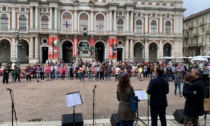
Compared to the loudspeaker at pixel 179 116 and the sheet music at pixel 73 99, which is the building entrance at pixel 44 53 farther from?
the sheet music at pixel 73 99

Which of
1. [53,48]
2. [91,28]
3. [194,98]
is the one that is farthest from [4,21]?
[194,98]

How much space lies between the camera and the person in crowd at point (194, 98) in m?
5.81

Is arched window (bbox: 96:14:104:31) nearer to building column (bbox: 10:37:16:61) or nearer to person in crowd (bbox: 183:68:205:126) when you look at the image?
building column (bbox: 10:37:16:61)

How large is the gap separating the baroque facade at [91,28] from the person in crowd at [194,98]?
42346 millimetres

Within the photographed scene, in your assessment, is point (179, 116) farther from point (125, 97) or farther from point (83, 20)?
point (83, 20)

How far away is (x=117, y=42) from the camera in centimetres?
5378

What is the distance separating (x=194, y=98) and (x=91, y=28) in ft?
158

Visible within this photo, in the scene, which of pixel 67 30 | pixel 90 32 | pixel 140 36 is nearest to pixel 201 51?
pixel 140 36

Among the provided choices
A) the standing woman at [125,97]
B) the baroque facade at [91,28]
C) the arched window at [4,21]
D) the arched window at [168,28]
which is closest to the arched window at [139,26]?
the baroque facade at [91,28]

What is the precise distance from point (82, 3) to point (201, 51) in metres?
33.9

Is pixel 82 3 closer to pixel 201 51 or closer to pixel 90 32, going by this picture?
pixel 90 32

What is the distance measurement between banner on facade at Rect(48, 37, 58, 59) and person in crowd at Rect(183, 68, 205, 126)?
45.9m

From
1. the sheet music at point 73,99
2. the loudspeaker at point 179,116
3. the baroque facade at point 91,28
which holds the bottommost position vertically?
the loudspeaker at point 179,116

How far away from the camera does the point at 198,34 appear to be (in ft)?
214
